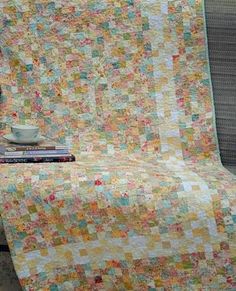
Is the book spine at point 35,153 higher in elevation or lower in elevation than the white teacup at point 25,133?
lower

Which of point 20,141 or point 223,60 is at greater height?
point 223,60

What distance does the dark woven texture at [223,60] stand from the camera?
229 centimetres

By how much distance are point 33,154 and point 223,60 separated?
2.90 ft

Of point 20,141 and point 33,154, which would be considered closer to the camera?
point 33,154

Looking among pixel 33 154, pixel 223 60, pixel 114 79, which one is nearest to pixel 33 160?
pixel 33 154

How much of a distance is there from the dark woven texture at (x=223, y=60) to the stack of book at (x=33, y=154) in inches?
26.6

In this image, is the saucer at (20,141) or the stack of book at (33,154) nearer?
the stack of book at (33,154)

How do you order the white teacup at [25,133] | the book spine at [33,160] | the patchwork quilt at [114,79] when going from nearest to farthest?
the book spine at [33,160], the white teacup at [25,133], the patchwork quilt at [114,79]

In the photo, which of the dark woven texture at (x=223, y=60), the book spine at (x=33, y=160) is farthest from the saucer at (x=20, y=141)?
the dark woven texture at (x=223, y=60)

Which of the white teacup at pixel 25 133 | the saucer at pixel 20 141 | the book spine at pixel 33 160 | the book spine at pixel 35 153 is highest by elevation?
the white teacup at pixel 25 133

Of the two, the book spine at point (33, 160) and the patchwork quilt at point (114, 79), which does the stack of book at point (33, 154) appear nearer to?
the book spine at point (33, 160)

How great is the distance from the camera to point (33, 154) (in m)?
1.93

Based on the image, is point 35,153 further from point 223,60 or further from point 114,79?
point 223,60

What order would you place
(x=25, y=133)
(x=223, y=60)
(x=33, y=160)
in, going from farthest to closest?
1. (x=223, y=60)
2. (x=25, y=133)
3. (x=33, y=160)
